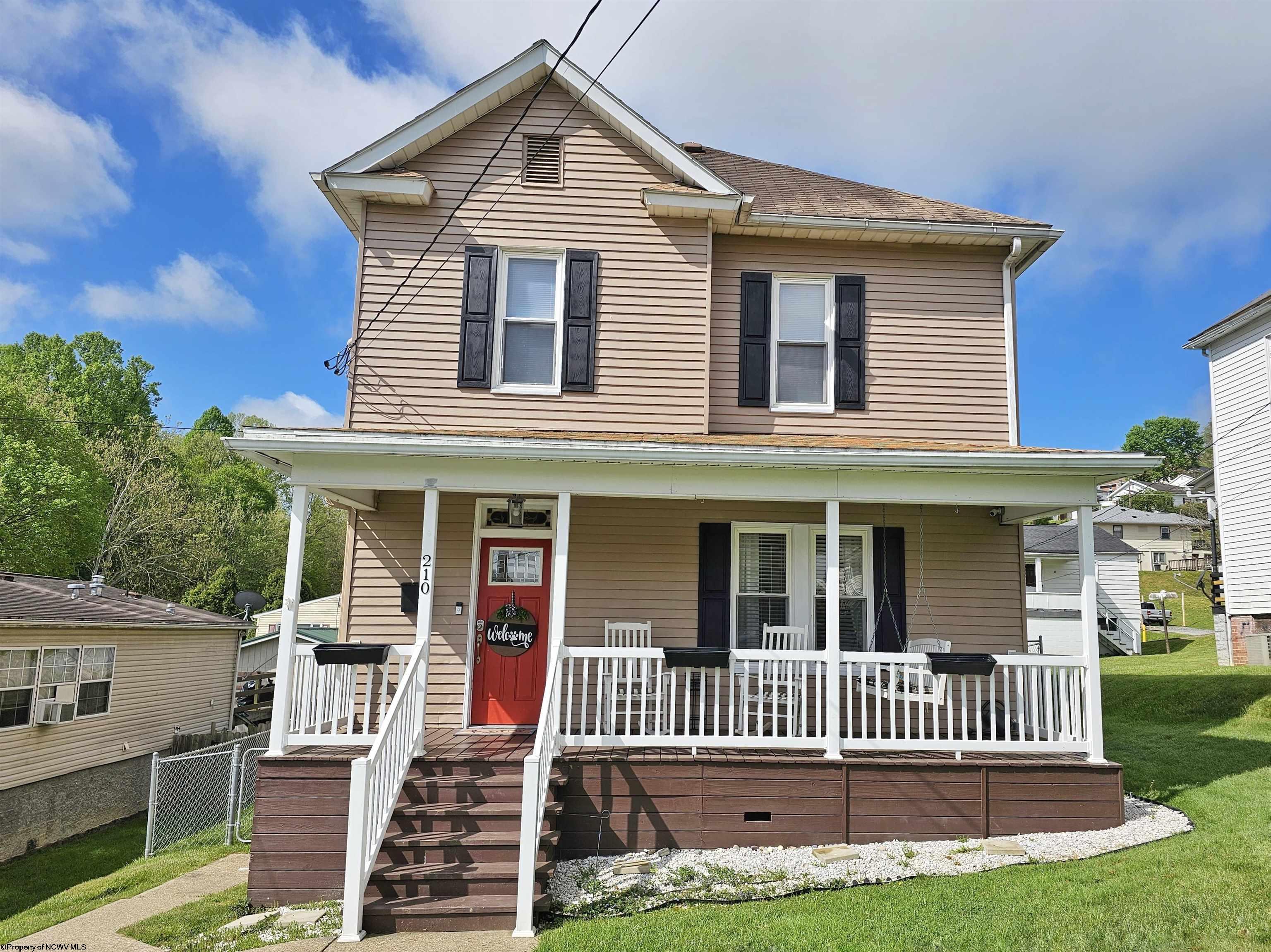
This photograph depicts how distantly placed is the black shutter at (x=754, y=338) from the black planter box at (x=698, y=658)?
3.25 m

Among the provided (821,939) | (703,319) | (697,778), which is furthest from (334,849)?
(703,319)

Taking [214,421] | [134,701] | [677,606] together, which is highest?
[214,421]

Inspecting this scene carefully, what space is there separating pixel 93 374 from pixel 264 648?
2544 cm

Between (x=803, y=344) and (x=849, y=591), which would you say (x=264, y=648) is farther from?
(x=803, y=344)

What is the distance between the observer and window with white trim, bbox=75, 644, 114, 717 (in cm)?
1314

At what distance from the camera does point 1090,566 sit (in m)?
6.82

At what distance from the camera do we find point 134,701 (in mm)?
14586

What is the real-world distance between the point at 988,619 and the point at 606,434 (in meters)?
4.70

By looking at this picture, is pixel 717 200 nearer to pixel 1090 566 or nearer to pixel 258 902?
pixel 1090 566

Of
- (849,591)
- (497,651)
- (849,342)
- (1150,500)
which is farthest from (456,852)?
(1150,500)

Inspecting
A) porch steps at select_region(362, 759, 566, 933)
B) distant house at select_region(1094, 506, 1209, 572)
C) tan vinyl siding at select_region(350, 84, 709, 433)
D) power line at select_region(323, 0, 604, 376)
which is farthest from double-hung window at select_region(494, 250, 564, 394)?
distant house at select_region(1094, 506, 1209, 572)

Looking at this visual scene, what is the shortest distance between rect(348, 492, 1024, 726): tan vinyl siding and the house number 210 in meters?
1.27

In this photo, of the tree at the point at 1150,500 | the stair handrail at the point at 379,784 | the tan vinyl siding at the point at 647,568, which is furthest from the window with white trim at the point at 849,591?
the tree at the point at 1150,500

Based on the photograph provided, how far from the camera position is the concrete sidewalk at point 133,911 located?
18.1 feet
